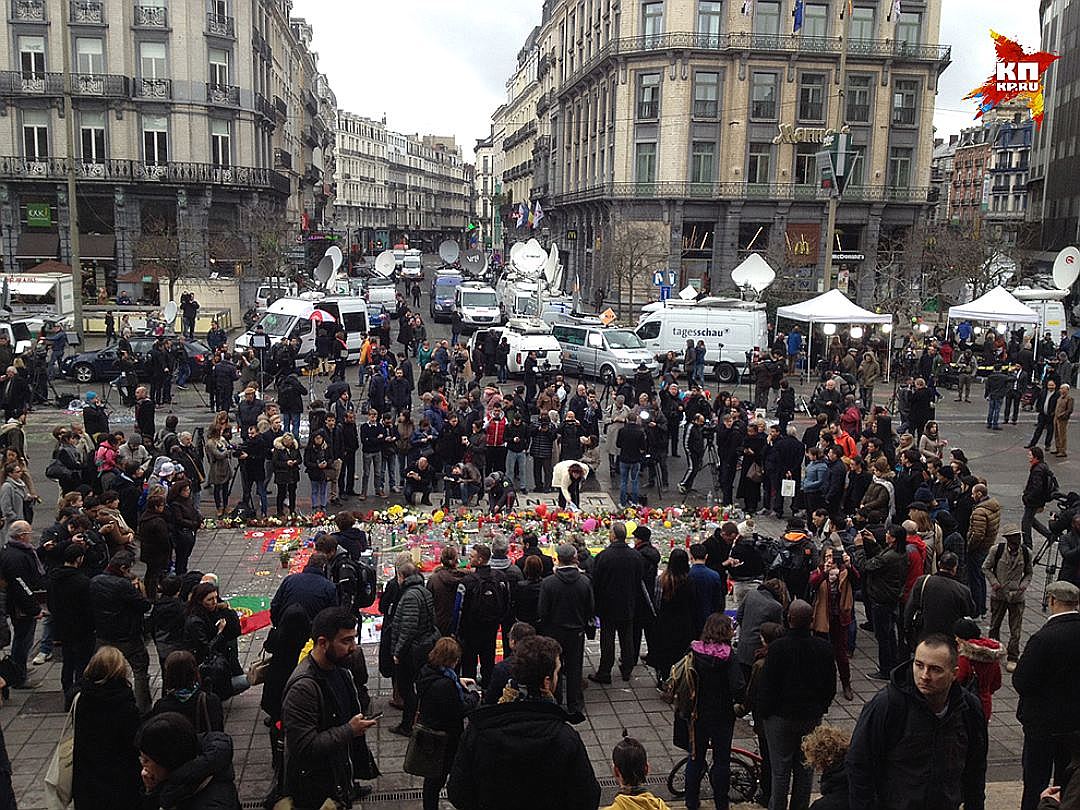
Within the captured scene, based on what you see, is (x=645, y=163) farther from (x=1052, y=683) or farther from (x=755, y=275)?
(x=1052, y=683)

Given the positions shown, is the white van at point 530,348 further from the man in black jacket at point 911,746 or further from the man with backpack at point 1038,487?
the man in black jacket at point 911,746

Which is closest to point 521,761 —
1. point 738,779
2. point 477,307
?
point 738,779

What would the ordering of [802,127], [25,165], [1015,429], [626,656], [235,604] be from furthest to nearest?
[802,127] < [25,165] < [1015,429] < [235,604] < [626,656]

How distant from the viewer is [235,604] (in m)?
10.9

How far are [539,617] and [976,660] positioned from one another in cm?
337

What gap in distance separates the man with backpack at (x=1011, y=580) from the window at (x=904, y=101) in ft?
157

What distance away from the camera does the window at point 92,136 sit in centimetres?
4772

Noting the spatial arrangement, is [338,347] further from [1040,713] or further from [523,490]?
[1040,713]

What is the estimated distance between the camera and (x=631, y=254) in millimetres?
45906

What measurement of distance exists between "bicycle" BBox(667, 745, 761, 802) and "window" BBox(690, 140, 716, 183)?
48.0 m

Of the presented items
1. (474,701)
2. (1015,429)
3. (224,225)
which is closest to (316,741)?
(474,701)

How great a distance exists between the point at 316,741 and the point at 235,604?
20.3 ft

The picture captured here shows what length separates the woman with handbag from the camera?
5934 mm

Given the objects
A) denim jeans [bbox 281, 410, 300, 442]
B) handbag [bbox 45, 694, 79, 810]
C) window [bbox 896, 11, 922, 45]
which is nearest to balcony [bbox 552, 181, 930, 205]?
window [bbox 896, 11, 922, 45]
